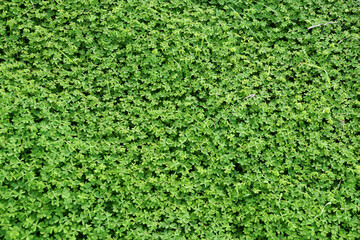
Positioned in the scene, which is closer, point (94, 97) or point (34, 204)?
point (34, 204)

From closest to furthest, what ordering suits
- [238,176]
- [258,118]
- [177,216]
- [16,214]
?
[16,214] → [177,216] → [238,176] → [258,118]

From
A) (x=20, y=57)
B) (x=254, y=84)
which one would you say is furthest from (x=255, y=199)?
(x=20, y=57)

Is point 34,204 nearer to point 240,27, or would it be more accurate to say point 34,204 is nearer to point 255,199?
point 255,199

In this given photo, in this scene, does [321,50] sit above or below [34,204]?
above

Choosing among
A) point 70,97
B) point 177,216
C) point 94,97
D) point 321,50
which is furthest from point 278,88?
point 70,97

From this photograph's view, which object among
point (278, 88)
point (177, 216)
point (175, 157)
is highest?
point (278, 88)

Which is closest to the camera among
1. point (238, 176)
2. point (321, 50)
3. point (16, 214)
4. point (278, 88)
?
point (16, 214)
